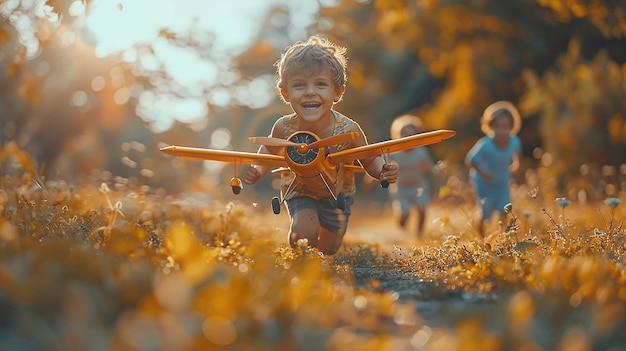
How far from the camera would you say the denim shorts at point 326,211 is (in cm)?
537

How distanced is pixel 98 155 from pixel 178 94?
250 inches

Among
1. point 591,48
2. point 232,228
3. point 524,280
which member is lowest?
point 524,280

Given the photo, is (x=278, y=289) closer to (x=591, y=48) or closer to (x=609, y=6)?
(x=609, y=6)

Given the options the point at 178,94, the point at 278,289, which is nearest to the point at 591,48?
the point at 178,94

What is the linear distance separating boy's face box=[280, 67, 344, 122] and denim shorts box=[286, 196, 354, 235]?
653 millimetres

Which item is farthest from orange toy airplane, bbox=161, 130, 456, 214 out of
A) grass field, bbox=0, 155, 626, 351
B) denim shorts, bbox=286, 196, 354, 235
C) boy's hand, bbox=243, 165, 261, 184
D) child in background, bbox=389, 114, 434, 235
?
child in background, bbox=389, 114, 434, 235

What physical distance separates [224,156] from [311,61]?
0.95m

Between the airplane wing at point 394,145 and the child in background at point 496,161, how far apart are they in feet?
12.6

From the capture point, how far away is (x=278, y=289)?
90.3 inches

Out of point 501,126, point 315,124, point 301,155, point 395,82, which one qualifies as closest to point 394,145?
point 301,155

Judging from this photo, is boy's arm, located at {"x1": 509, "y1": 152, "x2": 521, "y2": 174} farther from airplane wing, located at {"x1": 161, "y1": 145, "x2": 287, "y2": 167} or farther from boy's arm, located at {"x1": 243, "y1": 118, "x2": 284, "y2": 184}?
airplane wing, located at {"x1": 161, "y1": 145, "x2": 287, "y2": 167}

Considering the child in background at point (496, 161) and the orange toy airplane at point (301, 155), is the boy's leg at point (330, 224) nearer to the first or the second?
the orange toy airplane at point (301, 155)

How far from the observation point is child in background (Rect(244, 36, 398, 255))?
4988 mm

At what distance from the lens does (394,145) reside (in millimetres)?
4309
